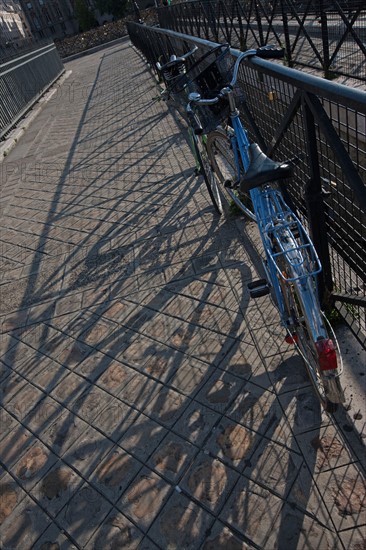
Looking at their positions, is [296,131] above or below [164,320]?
above

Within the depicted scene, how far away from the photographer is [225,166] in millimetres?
4371

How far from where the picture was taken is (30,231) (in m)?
6.00

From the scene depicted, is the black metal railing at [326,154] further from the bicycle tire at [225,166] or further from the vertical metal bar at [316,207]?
the bicycle tire at [225,166]

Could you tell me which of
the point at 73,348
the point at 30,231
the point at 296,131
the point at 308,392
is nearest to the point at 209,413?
the point at 308,392

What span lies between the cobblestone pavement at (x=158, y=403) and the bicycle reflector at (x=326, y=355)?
1.99 feet

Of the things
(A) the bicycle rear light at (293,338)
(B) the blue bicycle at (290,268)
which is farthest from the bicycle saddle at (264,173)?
(A) the bicycle rear light at (293,338)

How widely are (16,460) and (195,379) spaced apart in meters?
1.35

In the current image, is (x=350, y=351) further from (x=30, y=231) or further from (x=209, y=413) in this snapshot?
(x=30, y=231)

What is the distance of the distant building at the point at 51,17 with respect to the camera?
249ft

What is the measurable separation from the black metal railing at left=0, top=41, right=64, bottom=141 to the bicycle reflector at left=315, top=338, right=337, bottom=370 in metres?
11.6

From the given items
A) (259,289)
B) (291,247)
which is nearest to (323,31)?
(259,289)

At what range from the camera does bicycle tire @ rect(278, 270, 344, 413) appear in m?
2.22

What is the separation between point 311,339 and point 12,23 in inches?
3130

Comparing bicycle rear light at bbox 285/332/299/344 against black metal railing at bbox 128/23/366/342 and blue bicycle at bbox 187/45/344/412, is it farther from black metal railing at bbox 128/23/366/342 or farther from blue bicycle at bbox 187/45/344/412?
black metal railing at bbox 128/23/366/342
